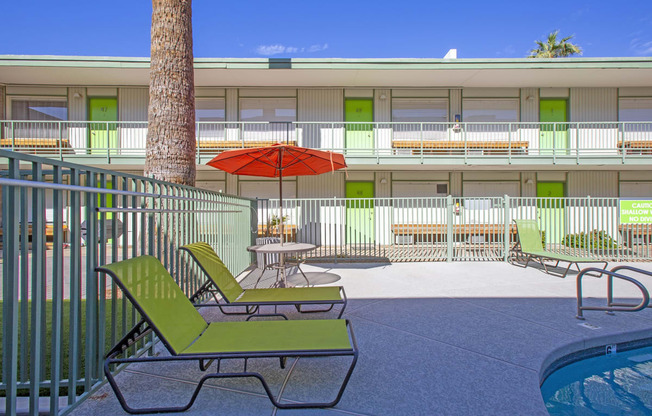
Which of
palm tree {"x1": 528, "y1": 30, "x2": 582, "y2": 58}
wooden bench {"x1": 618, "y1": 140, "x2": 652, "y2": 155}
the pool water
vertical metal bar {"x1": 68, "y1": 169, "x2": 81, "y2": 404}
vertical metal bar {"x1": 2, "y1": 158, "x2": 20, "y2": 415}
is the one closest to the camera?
vertical metal bar {"x1": 2, "y1": 158, "x2": 20, "y2": 415}

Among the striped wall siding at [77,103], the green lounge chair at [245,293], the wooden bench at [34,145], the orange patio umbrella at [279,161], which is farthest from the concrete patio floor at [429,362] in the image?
the striped wall siding at [77,103]

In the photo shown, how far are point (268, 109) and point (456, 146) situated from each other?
730cm

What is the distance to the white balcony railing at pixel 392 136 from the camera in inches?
543

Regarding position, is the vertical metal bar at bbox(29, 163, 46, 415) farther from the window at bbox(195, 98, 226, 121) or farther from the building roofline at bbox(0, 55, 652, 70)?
the window at bbox(195, 98, 226, 121)

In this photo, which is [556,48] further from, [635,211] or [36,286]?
[36,286]

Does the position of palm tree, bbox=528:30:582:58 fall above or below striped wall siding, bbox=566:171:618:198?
above

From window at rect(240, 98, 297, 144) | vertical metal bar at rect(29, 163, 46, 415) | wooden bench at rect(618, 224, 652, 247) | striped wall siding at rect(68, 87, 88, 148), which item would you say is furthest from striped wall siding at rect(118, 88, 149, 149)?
wooden bench at rect(618, 224, 652, 247)

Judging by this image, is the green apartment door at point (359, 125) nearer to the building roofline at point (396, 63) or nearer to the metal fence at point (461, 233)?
the building roofline at point (396, 63)

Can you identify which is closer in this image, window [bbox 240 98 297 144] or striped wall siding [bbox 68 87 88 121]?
striped wall siding [bbox 68 87 88 121]

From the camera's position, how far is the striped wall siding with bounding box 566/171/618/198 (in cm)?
1480

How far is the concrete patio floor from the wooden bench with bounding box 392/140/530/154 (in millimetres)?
8210

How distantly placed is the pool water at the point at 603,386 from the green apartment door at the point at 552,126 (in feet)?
40.7

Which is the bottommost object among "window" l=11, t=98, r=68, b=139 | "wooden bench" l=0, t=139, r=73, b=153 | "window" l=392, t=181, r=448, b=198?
"window" l=392, t=181, r=448, b=198

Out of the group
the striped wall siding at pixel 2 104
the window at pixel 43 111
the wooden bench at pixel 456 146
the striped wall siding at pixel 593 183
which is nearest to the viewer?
the wooden bench at pixel 456 146
